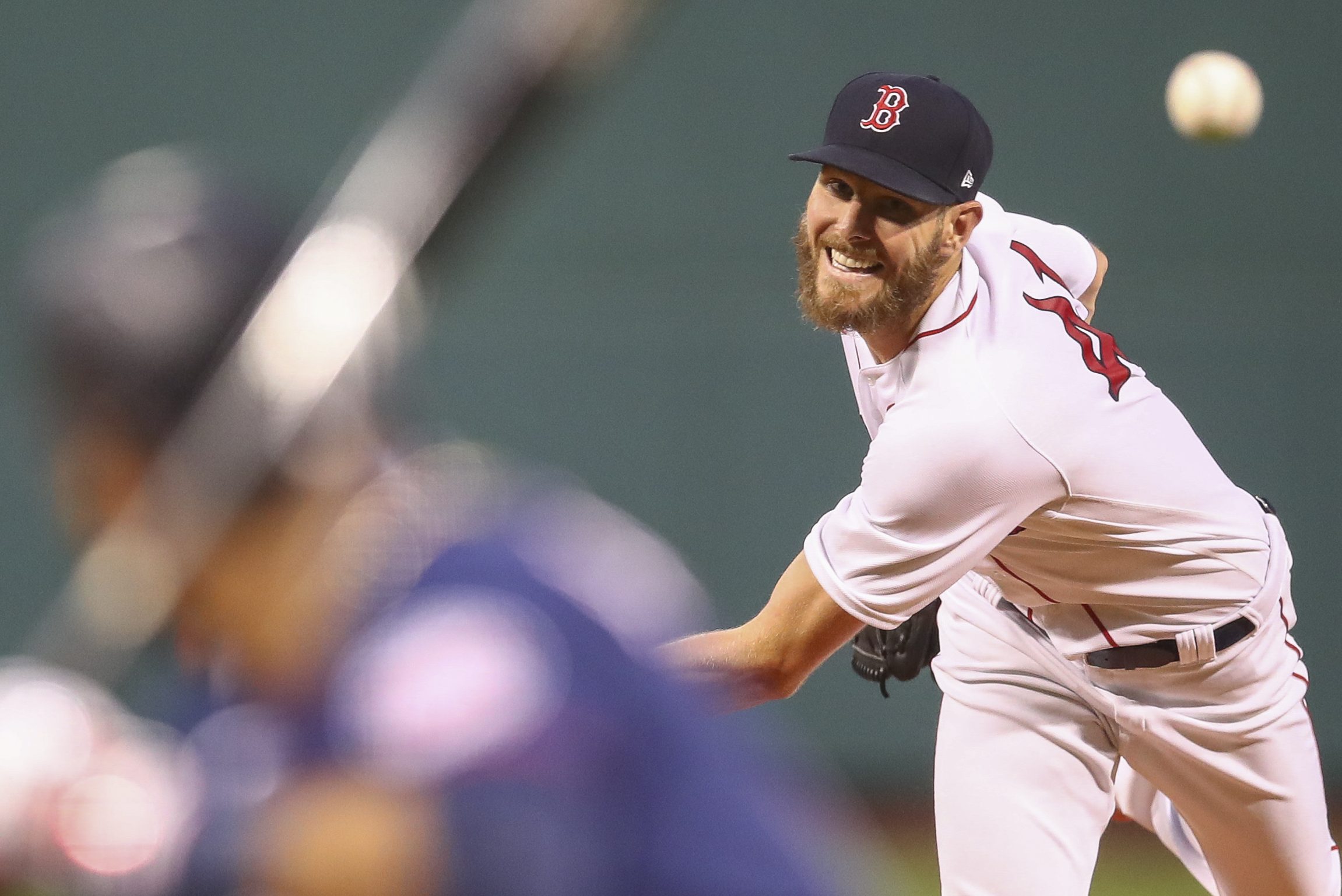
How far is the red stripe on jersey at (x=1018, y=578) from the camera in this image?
332 cm

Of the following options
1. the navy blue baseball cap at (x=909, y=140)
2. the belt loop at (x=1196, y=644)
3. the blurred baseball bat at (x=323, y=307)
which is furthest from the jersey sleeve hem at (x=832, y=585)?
the blurred baseball bat at (x=323, y=307)

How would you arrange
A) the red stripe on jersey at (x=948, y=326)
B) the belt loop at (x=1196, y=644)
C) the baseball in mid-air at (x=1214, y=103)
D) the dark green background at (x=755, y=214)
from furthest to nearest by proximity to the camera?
the dark green background at (x=755, y=214), the baseball in mid-air at (x=1214, y=103), the belt loop at (x=1196, y=644), the red stripe on jersey at (x=948, y=326)

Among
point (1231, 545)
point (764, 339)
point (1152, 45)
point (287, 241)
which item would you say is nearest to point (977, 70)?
point (1152, 45)

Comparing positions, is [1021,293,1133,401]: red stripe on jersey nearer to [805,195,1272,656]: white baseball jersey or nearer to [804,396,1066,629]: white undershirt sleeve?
[805,195,1272,656]: white baseball jersey

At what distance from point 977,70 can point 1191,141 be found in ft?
3.10

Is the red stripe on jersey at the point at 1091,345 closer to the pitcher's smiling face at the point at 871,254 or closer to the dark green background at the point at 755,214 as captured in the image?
the pitcher's smiling face at the point at 871,254

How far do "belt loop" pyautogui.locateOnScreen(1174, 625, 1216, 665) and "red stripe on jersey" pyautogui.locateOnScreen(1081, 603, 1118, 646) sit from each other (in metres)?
0.12

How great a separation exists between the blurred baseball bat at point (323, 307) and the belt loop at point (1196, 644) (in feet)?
7.70

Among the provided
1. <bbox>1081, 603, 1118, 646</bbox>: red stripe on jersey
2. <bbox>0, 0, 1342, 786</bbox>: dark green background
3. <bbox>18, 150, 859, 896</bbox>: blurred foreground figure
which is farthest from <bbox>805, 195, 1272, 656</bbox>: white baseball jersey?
<bbox>0, 0, 1342, 786</bbox>: dark green background

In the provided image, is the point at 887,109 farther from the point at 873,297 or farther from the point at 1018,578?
the point at 1018,578

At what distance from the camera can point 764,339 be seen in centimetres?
707

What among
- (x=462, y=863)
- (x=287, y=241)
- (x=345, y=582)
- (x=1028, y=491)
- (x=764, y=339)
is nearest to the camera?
(x=462, y=863)

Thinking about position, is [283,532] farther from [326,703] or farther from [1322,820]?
[1322,820]

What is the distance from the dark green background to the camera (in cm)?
701
